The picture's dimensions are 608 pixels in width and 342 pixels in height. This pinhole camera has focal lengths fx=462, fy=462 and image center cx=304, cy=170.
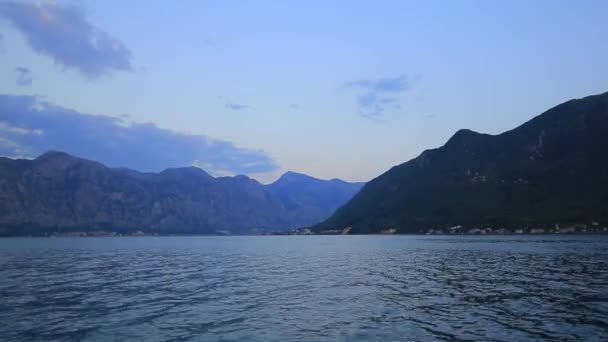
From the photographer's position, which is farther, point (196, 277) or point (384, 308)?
point (196, 277)

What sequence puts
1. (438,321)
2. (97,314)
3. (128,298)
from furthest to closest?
1. (128,298)
2. (97,314)
3. (438,321)

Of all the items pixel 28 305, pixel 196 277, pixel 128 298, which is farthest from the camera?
pixel 196 277

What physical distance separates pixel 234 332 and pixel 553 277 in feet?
162

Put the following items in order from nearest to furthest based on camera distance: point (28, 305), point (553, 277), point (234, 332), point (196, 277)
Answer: point (234, 332), point (28, 305), point (553, 277), point (196, 277)

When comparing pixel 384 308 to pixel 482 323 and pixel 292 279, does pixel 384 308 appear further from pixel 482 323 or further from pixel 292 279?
pixel 292 279

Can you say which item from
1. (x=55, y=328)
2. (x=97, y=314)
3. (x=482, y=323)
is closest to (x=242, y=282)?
(x=97, y=314)

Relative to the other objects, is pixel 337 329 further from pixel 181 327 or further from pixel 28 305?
pixel 28 305

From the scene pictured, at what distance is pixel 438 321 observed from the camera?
34.7 metres

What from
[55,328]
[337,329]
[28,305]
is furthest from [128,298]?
[337,329]

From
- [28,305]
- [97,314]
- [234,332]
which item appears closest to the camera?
[234,332]

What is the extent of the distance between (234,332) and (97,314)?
14564mm

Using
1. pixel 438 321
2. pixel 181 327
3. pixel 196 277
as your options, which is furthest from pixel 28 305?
pixel 438 321

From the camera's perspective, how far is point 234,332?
1260 inches

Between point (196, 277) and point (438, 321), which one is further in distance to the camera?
point (196, 277)
